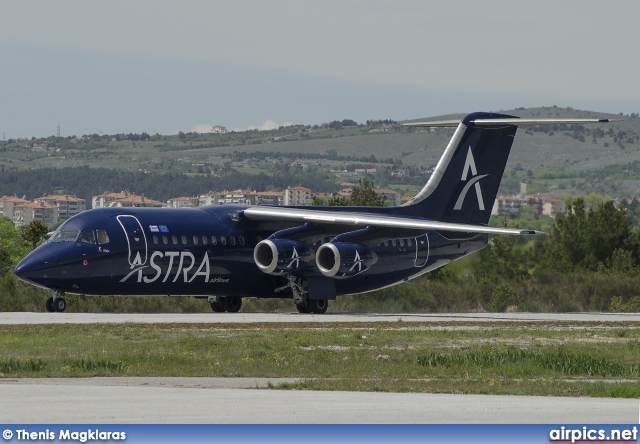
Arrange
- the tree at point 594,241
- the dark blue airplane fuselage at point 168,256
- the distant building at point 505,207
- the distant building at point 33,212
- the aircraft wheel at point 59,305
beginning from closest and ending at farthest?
1. the dark blue airplane fuselage at point 168,256
2. the aircraft wheel at point 59,305
3. the tree at point 594,241
4. the distant building at point 505,207
5. the distant building at point 33,212

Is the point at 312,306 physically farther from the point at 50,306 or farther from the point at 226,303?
the point at 50,306

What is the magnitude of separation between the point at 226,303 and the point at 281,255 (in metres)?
4.01

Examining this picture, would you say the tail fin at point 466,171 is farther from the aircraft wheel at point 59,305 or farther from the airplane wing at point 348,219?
the aircraft wheel at point 59,305

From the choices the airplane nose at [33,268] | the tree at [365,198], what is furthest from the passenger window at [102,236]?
the tree at [365,198]

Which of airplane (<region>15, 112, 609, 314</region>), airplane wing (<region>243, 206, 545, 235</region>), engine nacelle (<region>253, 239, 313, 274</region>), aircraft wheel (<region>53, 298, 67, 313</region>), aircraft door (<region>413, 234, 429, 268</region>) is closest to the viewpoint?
airplane (<region>15, 112, 609, 314</region>)

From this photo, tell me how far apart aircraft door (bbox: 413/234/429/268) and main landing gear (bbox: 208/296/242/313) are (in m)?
5.79

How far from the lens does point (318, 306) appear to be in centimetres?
3772

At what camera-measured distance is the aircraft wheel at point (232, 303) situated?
3900 cm

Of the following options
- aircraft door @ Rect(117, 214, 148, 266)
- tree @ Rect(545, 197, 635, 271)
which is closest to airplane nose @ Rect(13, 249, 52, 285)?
aircraft door @ Rect(117, 214, 148, 266)

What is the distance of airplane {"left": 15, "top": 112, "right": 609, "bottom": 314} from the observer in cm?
3381

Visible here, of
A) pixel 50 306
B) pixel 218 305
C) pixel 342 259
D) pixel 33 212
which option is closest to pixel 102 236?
pixel 50 306

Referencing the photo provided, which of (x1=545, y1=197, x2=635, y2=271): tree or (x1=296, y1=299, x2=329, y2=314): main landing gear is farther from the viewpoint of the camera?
(x1=545, y1=197, x2=635, y2=271): tree

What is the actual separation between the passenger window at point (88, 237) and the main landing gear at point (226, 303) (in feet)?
20.0

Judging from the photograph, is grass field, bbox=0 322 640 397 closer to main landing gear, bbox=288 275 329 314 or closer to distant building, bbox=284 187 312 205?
main landing gear, bbox=288 275 329 314
